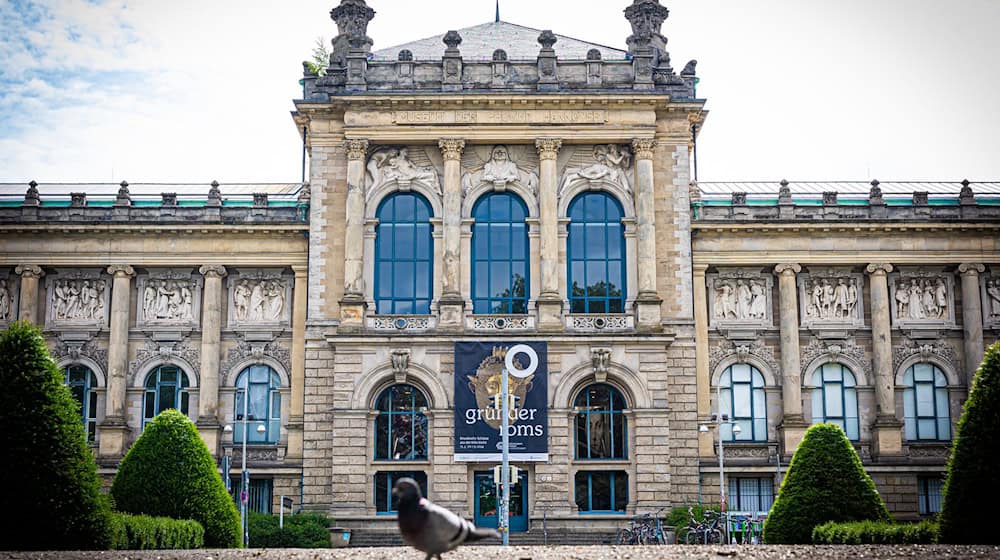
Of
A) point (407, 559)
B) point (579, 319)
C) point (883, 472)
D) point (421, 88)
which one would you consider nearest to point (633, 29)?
point (421, 88)

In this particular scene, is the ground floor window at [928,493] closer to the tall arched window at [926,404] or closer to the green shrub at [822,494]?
the tall arched window at [926,404]

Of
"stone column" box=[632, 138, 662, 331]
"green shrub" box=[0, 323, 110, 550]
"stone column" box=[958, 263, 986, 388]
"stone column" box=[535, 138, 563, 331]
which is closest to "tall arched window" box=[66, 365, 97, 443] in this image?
"stone column" box=[535, 138, 563, 331]

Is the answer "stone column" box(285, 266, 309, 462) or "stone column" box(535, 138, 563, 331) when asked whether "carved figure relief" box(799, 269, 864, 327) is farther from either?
"stone column" box(285, 266, 309, 462)

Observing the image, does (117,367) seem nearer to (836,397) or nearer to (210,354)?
(210,354)

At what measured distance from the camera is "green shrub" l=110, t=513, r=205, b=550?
81.7ft

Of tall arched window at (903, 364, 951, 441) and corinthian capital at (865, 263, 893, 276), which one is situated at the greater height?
corinthian capital at (865, 263, 893, 276)

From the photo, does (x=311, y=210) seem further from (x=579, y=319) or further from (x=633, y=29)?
(x=633, y=29)

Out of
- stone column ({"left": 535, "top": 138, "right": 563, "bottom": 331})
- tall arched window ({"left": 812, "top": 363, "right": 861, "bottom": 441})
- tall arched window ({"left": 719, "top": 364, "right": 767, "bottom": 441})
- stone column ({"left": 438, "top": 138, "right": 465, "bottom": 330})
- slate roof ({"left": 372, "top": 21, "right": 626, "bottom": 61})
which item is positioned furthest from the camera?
slate roof ({"left": 372, "top": 21, "right": 626, "bottom": 61})

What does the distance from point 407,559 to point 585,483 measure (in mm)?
24883

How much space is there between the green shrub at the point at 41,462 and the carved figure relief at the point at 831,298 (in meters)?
32.6

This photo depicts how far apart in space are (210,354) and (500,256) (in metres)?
12.3

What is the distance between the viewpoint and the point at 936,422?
49031 mm

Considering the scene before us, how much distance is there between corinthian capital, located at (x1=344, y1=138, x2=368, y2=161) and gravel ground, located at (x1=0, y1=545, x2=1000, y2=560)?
25.3m

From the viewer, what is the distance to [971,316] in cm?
4909
